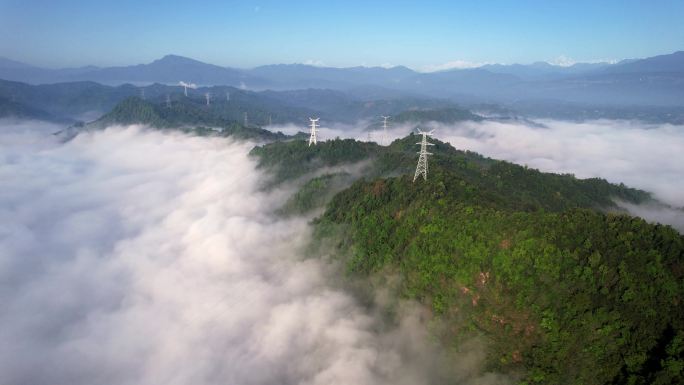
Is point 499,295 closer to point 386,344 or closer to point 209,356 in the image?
point 386,344

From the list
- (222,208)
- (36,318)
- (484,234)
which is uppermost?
(484,234)

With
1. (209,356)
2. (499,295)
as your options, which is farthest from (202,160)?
(499,295)

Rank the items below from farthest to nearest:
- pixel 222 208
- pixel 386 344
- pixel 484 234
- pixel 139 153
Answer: pixel 139 153
pixel 222 208
pixel 386 344
pixel 484 234

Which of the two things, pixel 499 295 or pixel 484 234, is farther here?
pixel 484 234

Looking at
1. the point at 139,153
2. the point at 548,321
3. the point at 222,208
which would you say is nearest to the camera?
the point at 548,321

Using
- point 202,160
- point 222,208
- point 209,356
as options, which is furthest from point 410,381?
point 202,160

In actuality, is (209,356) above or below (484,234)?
below

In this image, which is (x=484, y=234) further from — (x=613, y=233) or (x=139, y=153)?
(x=139, y=153)
